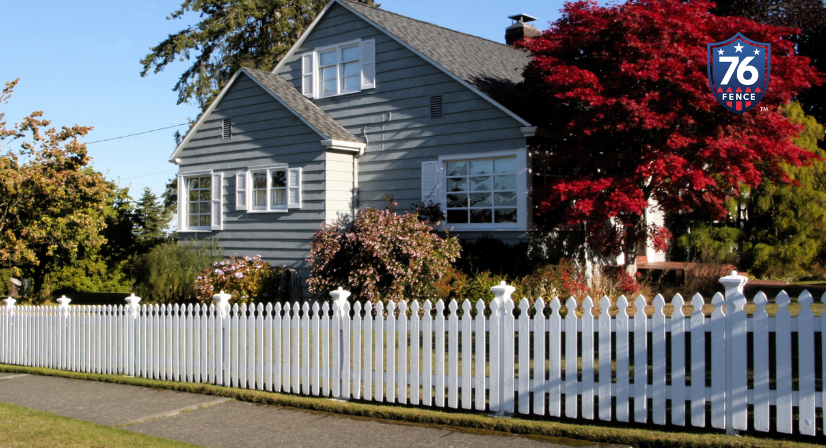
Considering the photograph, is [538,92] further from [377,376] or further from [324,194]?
[377,376]

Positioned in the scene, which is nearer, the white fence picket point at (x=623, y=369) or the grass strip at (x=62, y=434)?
the white fence picket point at (x=623, y=369)

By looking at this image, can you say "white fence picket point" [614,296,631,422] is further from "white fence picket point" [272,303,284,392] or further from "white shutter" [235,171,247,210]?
"white shutter" [235,171,247,210]

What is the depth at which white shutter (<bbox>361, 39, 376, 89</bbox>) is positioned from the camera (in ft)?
51.2

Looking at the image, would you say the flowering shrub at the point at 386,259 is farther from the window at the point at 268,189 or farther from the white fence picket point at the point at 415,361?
the white fence picket point at the point at 415,361

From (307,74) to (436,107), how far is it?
4.14 metres

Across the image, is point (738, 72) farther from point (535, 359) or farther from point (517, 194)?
point (535, 359)

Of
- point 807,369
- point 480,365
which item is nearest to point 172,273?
point 480,365

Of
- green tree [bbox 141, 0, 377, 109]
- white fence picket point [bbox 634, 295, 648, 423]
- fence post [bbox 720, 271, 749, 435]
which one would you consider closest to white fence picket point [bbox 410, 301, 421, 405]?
white fence picket point [bbox 634, 295, 648, 423]

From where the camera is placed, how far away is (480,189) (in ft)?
45.5

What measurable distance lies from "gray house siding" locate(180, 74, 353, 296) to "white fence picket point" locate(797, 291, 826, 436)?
1056 cm

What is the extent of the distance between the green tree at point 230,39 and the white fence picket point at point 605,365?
25.0 metres

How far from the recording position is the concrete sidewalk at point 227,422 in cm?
593

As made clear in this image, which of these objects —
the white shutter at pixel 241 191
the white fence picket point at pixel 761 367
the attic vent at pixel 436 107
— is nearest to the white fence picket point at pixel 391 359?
the white fence picket point at pixel 761 367

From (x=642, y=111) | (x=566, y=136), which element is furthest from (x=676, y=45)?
(x=566, y=136)
